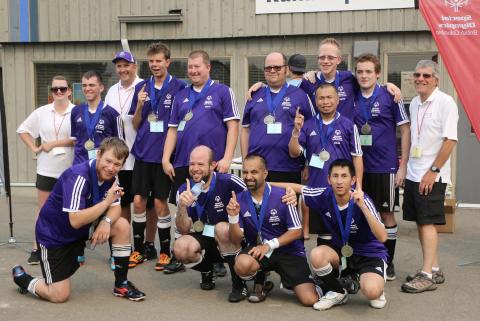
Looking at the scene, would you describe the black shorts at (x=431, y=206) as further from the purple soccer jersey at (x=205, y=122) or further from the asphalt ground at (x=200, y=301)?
the purple soccer jersey at (x=205, y=122)

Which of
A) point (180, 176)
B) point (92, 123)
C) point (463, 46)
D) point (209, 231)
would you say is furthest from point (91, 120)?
point (463, 46)

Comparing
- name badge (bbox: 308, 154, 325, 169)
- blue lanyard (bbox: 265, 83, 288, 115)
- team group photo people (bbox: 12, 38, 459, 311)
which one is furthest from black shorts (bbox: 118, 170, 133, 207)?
name badge (bbox: 308, 154, 325, 169)

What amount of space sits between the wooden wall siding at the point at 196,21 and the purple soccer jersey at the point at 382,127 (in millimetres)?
4450

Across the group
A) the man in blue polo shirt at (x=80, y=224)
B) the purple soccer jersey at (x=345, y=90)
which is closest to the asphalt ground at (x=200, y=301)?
the man in blue polo shirt at (x=80, y=224)

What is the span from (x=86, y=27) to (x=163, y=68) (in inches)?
204

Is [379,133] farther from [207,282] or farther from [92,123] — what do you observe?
[92,123]

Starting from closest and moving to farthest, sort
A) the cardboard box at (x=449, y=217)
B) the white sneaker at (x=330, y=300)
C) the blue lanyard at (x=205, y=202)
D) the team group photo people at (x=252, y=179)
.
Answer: the white sneaker at (x=330, y=300) < the team group photo people at (x=252, y=179) < the blue lanyard at (x=205, y=202) < the cardboard box at (x=449, y=217)

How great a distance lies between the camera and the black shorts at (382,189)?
19.1 ft

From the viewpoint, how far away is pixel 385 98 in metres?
5.79

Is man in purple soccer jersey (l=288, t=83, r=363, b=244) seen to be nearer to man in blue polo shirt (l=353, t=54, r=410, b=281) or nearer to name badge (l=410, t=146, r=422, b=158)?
man in blue polo shirt (l=353, t=54, r=410, b=281)

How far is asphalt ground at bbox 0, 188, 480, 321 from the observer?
189 inches

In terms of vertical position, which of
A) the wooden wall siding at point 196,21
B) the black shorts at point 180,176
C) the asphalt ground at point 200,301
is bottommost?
the asphalt ground at point 200,301

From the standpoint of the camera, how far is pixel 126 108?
21.2 ft

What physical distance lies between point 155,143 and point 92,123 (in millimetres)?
667
